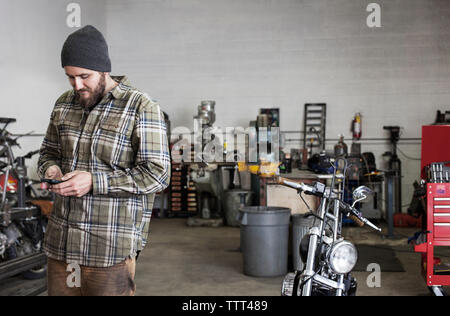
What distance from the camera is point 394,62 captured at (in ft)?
27.0

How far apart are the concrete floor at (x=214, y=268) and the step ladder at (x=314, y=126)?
167cm

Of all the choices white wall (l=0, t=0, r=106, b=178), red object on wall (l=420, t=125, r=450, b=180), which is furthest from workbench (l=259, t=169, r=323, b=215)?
white wall (l=0, t=0, r=106, b=178)

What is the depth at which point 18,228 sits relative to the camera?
4320 mm

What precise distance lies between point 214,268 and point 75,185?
3.57 metres

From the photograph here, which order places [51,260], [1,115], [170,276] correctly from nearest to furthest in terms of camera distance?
[51,260] → [170,276] → [1,115]

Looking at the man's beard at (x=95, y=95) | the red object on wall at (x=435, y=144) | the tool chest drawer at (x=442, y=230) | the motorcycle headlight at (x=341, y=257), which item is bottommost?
the tool chest drawer at (x=442, y=230)

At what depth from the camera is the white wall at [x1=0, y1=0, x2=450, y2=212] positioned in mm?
8156

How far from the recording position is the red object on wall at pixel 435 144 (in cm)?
374

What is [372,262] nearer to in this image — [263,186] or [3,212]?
[263,186]

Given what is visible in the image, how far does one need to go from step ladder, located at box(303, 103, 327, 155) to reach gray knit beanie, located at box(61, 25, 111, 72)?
6.82m

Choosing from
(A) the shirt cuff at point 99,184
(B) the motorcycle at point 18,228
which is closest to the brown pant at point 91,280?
(A) the shirt cuff at point 99,184

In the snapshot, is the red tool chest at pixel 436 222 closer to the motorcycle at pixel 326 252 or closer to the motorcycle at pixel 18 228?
the motorcycle at pixel 326 252
